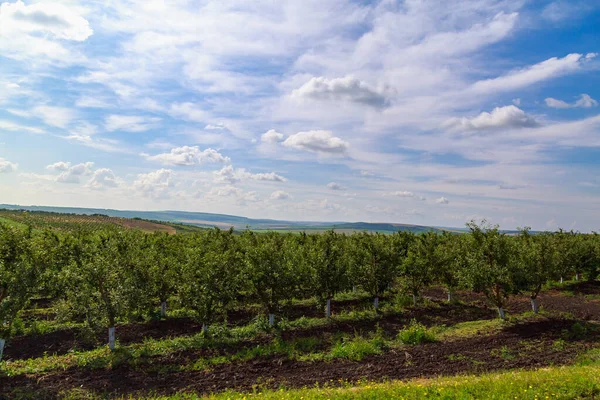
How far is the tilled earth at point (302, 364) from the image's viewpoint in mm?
17797

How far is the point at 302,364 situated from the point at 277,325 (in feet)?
29.1

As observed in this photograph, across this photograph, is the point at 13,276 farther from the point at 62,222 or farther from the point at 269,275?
the point at 62,222

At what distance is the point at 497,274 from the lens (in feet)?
96.3

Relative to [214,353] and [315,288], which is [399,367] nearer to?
[214,353]

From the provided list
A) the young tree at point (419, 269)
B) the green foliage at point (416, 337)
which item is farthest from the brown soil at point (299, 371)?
the young tree at point (419, 269)

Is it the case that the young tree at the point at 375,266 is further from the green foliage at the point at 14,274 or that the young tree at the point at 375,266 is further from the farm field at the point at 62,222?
the farm field at the point at 62,222

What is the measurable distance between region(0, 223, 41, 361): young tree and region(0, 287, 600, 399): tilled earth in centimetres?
333

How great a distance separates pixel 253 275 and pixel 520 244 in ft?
83.5

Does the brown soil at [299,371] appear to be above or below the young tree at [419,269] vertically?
below

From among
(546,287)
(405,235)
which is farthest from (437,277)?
(546,287)

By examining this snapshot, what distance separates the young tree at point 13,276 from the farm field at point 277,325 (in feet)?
0.25

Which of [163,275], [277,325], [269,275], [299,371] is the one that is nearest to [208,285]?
[269,275]

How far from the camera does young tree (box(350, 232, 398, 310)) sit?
36.5 metres

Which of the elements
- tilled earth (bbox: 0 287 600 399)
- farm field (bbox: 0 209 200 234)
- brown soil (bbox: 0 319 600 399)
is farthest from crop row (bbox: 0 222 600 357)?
farm field (bbox: 0 209 200 234)
